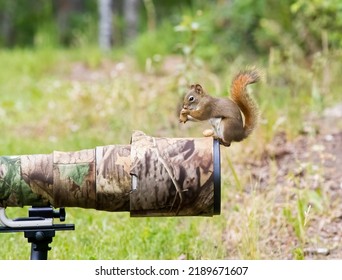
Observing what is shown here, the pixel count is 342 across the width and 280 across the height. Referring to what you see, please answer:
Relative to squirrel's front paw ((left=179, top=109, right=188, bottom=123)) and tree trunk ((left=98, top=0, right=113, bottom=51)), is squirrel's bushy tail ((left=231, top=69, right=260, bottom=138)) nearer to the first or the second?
squirrel's front paw ((left=179, top=109, right=188, bottom=123))

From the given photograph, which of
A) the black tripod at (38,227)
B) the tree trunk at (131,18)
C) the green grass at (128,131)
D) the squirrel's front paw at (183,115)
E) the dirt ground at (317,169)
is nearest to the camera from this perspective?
the black tripod at (38,227)

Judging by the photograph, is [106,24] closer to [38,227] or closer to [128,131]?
[128,131]

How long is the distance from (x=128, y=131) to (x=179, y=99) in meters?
0.43

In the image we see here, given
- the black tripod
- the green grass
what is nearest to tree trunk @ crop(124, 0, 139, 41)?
the green grass

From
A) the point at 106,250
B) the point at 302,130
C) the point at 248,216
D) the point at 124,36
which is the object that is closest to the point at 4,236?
the point at 106,250

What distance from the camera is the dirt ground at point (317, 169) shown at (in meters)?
3.83

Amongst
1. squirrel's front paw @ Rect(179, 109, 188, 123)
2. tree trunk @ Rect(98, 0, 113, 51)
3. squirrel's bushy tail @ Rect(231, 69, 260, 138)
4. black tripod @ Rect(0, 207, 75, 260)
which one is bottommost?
black tripod @ Rect(0, 207, 75, 260)

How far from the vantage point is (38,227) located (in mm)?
2471

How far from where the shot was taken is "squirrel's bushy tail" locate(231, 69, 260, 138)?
2.95m

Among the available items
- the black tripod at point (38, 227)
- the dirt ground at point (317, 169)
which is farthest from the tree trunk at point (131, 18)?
the black tripod at point (38, 227)

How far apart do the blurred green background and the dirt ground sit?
5 centimetres

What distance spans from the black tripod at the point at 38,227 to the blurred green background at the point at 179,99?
2.93 ft

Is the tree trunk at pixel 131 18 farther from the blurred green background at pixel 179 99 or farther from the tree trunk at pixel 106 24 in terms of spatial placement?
the tree trunk at pixel 106 24
